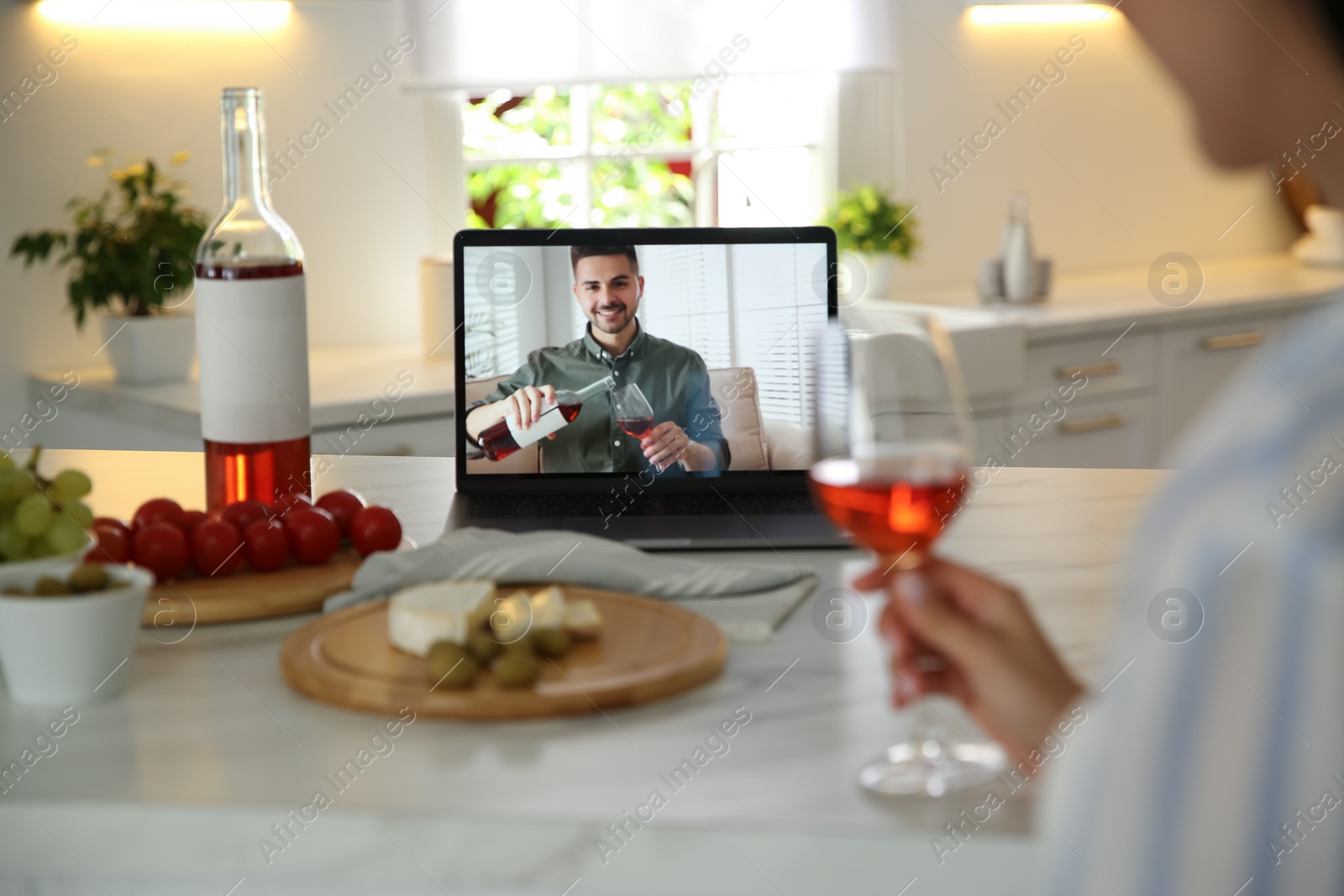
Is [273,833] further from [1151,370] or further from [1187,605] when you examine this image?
[1151,370]

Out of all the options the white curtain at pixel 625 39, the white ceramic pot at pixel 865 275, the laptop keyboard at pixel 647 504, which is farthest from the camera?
the white ceramic pot at pixel 865 275

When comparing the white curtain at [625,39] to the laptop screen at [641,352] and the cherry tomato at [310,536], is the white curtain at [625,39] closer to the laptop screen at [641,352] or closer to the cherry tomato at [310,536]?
the laptop screen at [641,352]

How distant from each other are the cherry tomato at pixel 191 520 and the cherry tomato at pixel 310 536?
0.06 metres

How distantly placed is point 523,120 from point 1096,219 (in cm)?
164

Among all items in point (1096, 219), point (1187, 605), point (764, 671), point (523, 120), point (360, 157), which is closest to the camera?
point (1187, 605)

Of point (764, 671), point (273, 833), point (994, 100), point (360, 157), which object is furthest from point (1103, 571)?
point (994, 100)

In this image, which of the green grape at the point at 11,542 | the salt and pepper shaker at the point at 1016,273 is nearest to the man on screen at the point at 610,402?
the green grape at the point at 11,542

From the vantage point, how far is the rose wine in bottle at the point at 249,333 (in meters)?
1.06

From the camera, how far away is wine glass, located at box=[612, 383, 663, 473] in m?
1.25

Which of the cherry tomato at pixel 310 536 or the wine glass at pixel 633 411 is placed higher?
the wine glass at pixel 633 411

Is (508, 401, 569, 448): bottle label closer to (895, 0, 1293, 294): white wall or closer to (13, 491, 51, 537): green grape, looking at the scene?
(13, 491, 51, 537): green grape

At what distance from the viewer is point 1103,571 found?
39.9 inches

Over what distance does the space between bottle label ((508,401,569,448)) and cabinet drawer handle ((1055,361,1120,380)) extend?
1940 millimetres

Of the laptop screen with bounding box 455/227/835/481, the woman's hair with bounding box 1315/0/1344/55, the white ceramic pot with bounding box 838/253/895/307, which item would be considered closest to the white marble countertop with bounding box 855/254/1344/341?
the white ceramic pot with bounding box 838/253/895/307
